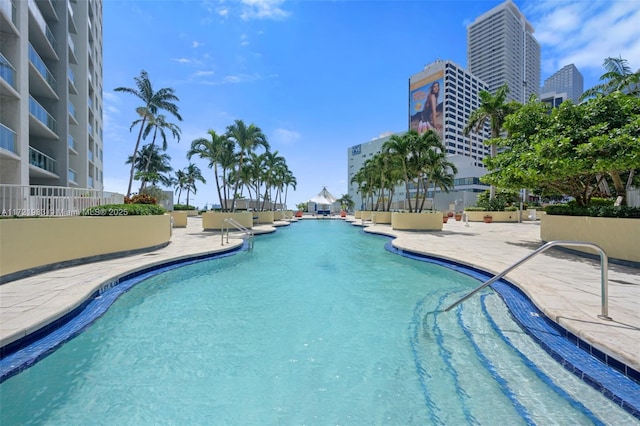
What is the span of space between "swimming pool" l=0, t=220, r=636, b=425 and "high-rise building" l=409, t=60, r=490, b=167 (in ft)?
319

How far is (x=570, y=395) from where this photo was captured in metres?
2.93

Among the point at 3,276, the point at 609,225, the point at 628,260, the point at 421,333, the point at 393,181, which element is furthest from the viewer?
the point at 393,181

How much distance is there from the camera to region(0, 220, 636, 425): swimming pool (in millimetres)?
2818

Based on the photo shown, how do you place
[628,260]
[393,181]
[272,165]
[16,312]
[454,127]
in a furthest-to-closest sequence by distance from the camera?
[454,127] → [272,165] → [393,181] → [628,260] → [16,312]

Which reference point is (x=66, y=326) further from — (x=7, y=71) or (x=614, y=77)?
(x=614, y=77)

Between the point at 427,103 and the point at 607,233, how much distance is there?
105302 mm

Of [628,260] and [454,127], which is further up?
[454,127]

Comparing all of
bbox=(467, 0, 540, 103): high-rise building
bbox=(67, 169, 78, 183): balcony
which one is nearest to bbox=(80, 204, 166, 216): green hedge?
bbox=(67, 169, 78, 183): balcony

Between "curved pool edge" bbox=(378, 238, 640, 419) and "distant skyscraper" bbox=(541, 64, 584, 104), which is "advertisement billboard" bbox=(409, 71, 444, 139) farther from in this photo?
"curved pool edge" bbox=(378, 238, 640, 419)

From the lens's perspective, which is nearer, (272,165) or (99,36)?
(99,36)

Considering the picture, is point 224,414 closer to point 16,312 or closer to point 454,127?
point 16,312

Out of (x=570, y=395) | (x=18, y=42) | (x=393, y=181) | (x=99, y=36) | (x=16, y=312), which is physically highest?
(x=99, y=36)

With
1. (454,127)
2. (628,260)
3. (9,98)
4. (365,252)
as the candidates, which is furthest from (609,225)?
(454,127)

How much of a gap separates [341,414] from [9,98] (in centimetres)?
1857
